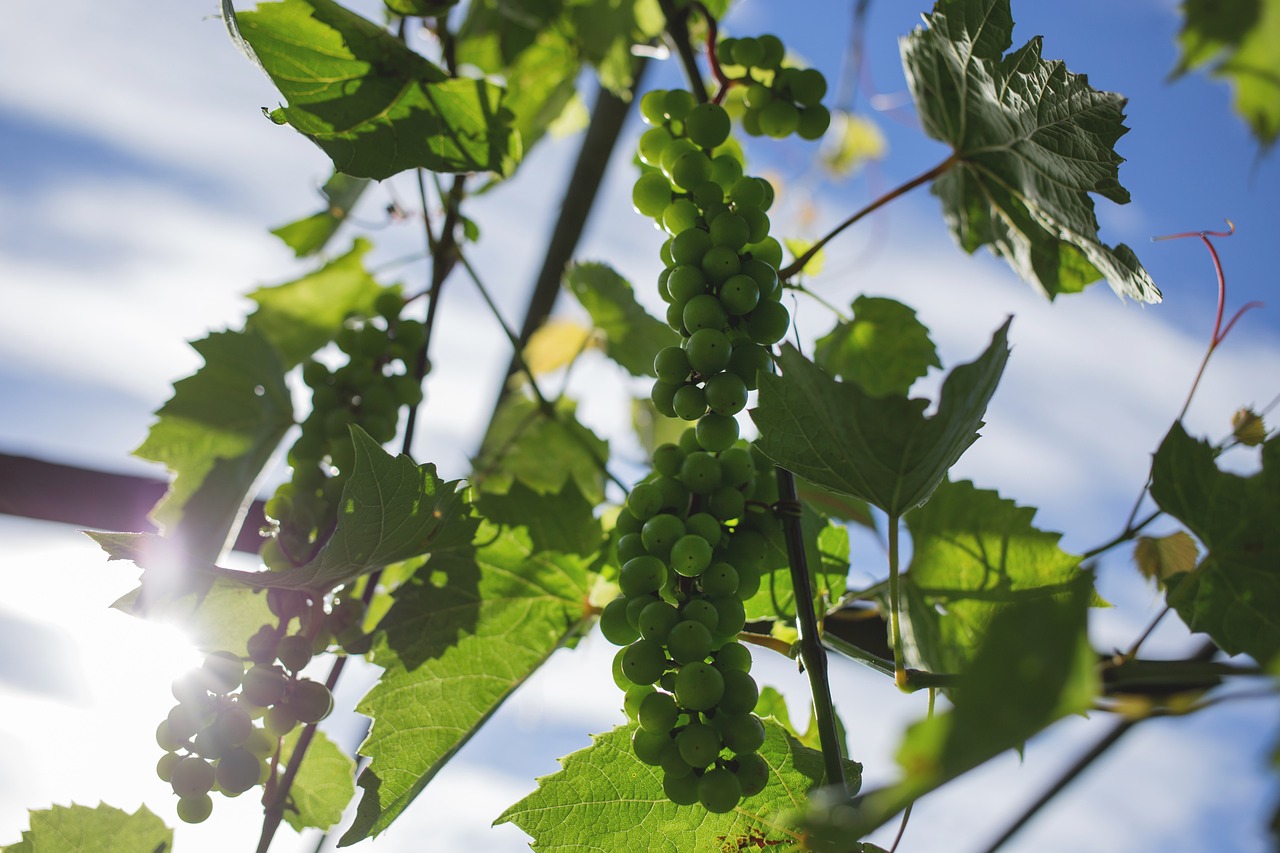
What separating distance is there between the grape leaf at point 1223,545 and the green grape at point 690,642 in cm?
31

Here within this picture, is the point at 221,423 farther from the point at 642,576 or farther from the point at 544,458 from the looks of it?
the point at 642,576

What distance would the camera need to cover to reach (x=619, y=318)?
1.16m

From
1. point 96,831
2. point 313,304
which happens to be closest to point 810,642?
point 96,831

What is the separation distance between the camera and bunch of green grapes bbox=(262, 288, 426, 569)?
760 mm

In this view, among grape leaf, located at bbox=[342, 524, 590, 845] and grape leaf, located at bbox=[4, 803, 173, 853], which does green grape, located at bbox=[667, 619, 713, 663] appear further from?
grape leaf, located at bbox=[4, 803, 173, 853]

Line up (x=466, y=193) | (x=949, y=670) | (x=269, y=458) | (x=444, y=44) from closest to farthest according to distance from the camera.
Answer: (x=949, y=670) → (x=444, y=44) → (x=269, y=458) → (x=466, y=193)

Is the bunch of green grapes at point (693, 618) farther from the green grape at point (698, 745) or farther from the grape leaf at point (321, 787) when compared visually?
the grape leaf at point (321, 787)

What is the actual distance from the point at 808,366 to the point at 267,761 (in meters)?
0.60

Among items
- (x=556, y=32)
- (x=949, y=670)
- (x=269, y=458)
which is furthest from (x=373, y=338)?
(x=949, y=670)

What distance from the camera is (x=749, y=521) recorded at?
2.09 ft

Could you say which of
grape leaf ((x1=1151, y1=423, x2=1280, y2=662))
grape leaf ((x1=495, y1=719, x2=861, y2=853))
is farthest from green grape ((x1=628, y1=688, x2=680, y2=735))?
grape leaf ((x1=1151, y1=423, x2=1280, y2=662))

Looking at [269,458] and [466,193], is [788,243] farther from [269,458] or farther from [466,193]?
[269,458]

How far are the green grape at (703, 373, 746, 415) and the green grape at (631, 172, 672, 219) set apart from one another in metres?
0.20

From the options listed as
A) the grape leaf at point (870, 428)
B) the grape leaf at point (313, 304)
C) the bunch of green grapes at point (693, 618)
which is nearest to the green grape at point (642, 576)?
the bunch of green grapes at point (693, 618)
